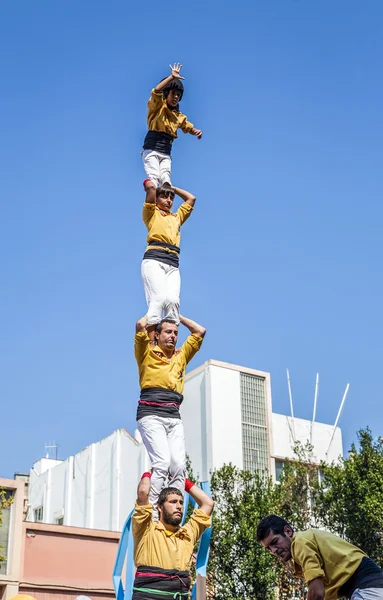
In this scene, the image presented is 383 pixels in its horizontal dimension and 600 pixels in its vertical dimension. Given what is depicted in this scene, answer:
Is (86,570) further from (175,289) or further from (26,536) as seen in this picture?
(175,289)

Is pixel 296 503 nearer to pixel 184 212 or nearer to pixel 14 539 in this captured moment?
pixel 14 539

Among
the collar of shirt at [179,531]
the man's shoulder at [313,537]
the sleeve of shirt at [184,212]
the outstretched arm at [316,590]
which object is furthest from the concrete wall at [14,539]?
the outstretched arm at [316,590]

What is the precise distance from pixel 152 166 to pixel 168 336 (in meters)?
2.36

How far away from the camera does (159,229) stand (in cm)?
975

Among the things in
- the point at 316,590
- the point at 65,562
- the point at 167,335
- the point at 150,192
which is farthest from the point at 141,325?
the point at 65,562

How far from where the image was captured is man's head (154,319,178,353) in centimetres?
890

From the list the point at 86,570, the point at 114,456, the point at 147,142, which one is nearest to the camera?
the point at 147,142

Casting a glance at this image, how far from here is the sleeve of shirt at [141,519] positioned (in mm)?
6438

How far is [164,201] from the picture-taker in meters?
9.91

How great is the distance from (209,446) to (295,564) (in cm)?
2519

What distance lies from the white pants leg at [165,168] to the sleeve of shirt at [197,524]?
4.45 meters

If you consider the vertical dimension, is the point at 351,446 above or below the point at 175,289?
above

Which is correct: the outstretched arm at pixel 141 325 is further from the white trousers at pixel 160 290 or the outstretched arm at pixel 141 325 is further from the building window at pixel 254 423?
the building window at pixel 254 423

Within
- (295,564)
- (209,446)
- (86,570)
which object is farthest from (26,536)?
(295,564)
